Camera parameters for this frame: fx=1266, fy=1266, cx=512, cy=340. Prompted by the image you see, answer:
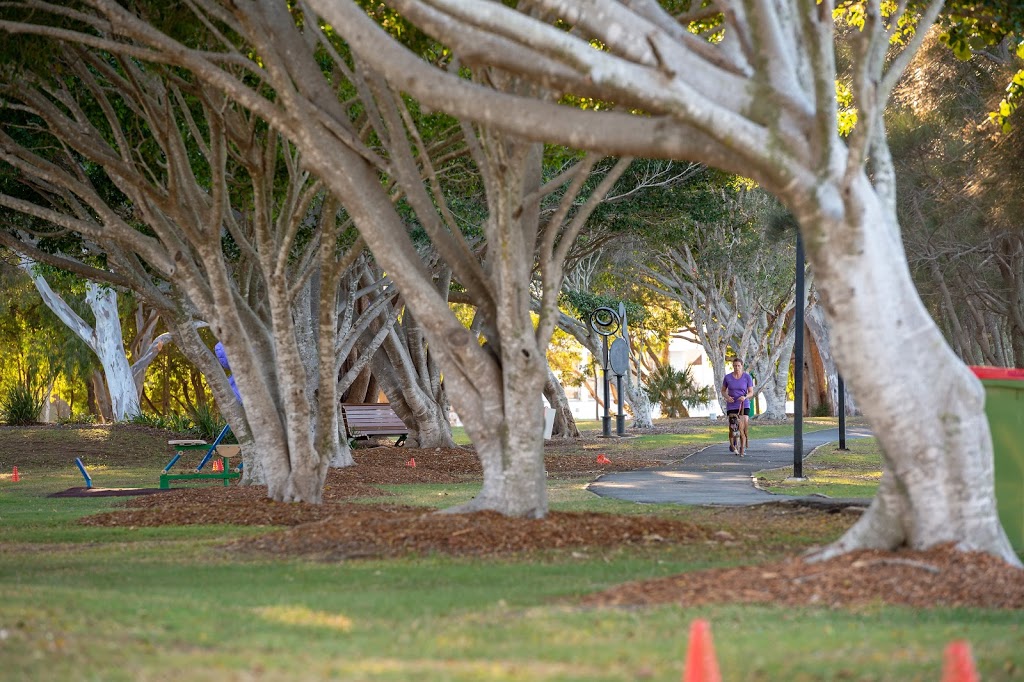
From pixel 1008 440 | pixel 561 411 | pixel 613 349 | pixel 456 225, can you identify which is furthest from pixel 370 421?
pixel 1008 440

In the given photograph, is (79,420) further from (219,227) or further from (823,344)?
(219,227)

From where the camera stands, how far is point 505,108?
7859mm

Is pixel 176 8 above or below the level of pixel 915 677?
above

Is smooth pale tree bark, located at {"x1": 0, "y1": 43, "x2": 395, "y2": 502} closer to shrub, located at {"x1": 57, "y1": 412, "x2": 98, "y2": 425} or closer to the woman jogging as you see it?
the woman jogging

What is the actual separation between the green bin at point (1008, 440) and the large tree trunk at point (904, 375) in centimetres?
201

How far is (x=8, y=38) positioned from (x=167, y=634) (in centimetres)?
811

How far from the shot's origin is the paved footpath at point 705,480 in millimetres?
14938

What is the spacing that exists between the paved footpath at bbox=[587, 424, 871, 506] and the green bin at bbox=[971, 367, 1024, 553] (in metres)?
4.20

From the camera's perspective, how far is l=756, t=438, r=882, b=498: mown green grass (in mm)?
15930

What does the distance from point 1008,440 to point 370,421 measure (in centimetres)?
1840

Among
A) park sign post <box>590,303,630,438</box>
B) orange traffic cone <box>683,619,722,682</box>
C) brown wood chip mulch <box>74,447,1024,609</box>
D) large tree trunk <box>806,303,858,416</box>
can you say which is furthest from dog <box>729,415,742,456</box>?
large tree trunk <box>806,303,858,416</box>

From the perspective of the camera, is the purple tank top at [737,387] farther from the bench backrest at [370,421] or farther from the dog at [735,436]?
the bench backrest at [370,421]

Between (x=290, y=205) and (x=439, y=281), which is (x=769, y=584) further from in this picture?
(x=439, y=281)

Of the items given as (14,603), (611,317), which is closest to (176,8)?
(14,603)
